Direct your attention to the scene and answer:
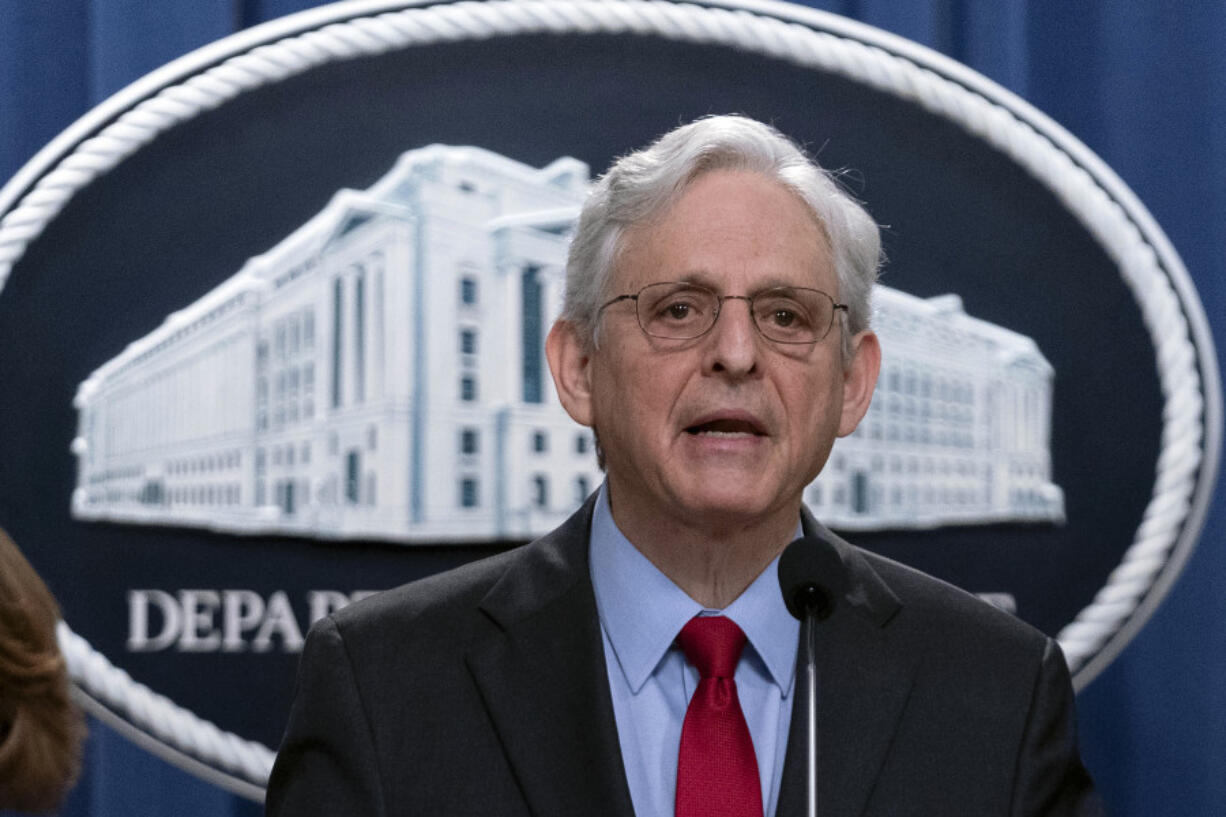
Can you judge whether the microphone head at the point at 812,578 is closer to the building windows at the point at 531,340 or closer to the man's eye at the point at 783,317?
the man's eye at the point at 783,317

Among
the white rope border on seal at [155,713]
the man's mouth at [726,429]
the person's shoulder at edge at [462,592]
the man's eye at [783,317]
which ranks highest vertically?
the man's eye at [783,317]

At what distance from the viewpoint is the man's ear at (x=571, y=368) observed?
3.68 feet

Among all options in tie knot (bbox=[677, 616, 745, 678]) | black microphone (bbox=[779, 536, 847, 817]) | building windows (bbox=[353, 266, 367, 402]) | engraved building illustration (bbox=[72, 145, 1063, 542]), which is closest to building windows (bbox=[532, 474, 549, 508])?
engraved building illustration (bbox=[72, 145, 1063, 542])

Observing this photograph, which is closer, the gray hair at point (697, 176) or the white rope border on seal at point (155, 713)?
the gray hair at point (697, 176)

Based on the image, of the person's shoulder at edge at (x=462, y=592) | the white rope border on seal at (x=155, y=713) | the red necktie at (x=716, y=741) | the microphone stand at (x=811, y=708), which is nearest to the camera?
the microphone stand at (x=811, y=708)

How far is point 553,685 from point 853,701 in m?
0.24

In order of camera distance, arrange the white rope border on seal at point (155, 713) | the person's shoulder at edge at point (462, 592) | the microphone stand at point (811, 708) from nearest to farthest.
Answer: the microphone stand at point (811, 708) < the person's shoulder at edge at point (462, 592) < the white rope border on seal at point (155, 713)

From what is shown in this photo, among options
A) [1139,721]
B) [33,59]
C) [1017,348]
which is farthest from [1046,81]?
[33,59]

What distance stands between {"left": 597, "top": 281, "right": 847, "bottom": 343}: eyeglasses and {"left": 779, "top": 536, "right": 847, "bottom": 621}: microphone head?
210 mm

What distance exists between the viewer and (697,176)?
1.06 m

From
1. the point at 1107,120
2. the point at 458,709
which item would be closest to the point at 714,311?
the point at 458,709

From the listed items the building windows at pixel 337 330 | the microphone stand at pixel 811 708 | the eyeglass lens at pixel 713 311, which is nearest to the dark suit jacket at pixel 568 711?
the microphone stand at pixel 811 708

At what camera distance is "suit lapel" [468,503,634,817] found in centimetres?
94

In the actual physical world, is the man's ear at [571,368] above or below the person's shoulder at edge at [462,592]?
above
